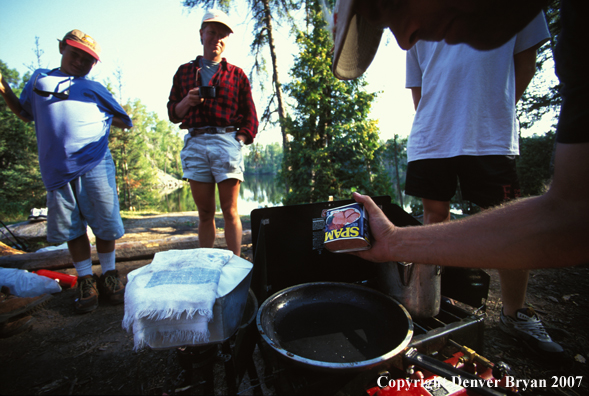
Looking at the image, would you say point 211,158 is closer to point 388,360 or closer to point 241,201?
point 388,360

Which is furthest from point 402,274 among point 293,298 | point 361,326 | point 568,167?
point 568,167

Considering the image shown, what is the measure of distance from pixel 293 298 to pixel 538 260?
115 cm

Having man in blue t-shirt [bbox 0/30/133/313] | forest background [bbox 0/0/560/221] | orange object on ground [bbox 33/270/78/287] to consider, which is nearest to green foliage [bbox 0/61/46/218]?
forest background [bbox 0/0/560/221]

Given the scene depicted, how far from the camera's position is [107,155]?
8.33 feet

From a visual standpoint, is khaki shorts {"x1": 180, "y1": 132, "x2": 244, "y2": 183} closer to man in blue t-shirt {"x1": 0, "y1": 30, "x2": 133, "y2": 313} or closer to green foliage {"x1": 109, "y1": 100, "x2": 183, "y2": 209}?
man in blue t-shirt {"x1": 0, "y1": 30, "x2": 133, "y2": 313}

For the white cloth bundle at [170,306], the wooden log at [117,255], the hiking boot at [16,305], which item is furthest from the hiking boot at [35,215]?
the white cloth bundle at [170,306]

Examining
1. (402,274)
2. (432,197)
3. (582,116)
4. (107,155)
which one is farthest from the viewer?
(107,155)

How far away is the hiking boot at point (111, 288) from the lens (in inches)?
90.0

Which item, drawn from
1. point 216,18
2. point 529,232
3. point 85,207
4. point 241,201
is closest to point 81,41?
point 216,18

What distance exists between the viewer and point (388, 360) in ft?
3.11

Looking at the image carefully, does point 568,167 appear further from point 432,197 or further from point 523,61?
point 523,61

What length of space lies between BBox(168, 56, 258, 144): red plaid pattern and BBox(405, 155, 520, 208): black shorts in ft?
5.53

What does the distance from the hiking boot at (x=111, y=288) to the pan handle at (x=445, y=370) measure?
2.40 metres

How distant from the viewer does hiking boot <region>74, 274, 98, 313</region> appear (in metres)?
2.12
